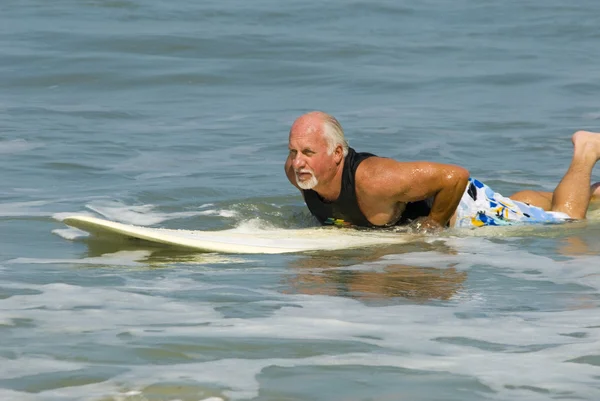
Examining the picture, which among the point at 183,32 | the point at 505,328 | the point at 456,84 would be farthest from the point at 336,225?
the point at 183,32

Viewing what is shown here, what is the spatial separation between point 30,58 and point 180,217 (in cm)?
A: 890

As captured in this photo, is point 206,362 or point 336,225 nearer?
point 206,362

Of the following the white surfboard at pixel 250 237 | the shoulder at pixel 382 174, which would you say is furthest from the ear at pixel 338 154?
the white surfboard at pixel 250 237

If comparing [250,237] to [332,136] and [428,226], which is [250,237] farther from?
[428,226]

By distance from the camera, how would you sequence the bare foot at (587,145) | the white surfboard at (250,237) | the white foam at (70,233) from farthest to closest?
the bare foot at (587,145) → the white foam at (70,233) → the white surfboard at (250,237)

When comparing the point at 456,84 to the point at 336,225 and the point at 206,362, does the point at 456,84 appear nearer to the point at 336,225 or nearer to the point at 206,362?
the point at 336,225

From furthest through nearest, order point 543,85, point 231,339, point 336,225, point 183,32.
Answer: point 183,32
point 543,85
point 336,225
point 231,339

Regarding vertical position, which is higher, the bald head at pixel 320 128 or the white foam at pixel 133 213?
the bald head at pixel 320 128

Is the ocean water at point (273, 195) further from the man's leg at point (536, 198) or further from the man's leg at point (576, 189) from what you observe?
the man's leg at point (536, 198)

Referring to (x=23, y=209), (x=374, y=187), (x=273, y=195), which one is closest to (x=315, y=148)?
(x=374, y=187)

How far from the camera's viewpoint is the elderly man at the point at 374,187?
783 centimetres

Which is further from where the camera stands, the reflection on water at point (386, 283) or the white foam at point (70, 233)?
the white foam at point (70, 233)

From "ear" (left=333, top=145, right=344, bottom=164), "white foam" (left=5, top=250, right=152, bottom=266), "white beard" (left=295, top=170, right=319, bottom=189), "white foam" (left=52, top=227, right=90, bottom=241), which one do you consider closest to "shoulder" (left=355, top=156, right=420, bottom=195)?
"ear" (left=333, top=145, right=344, bottom=164)

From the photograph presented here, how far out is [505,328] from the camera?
18.2 feet
